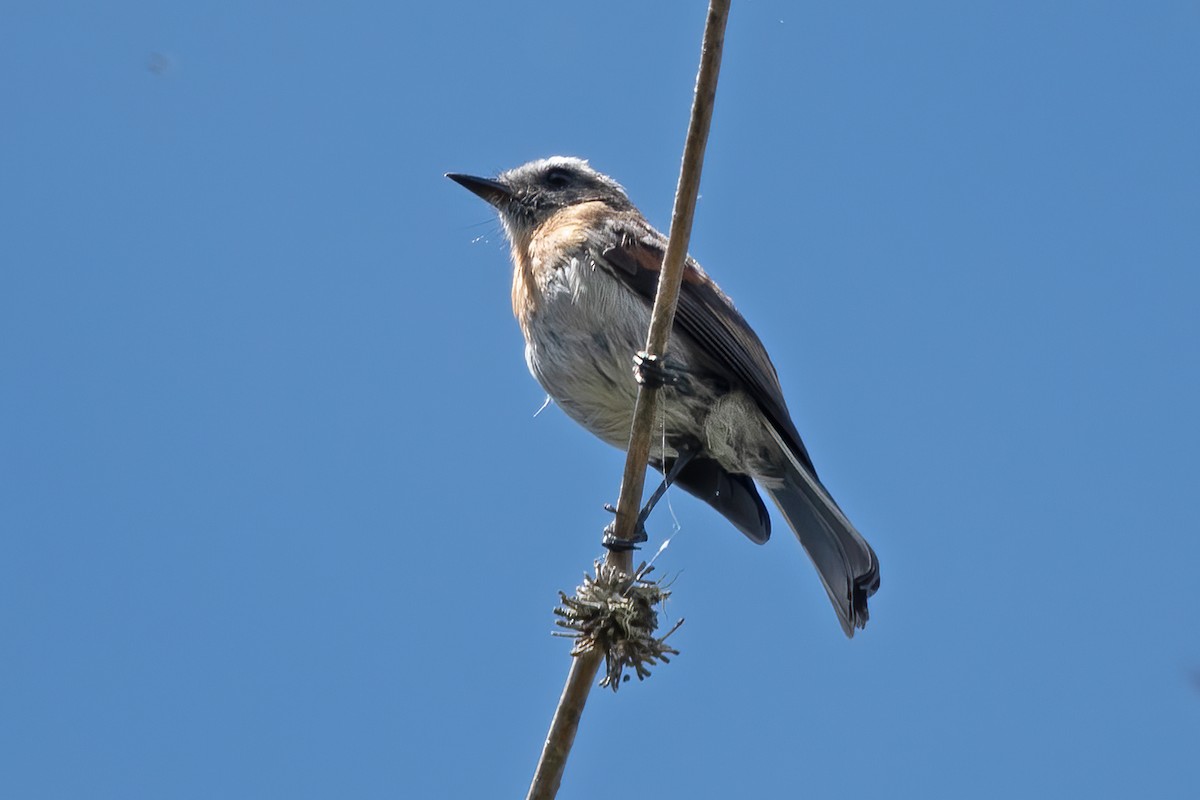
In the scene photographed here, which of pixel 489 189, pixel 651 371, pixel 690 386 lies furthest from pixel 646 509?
pixel 489 189

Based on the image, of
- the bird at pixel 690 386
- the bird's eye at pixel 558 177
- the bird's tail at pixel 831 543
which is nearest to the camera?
the bird's tail at pixel 831 543

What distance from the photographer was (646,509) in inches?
210

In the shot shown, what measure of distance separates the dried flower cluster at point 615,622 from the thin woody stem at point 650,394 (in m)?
0.05

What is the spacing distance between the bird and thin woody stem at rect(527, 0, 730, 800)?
4.20 ft

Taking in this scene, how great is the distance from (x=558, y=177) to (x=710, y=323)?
6.15ft

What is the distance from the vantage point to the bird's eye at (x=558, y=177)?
7.03 m

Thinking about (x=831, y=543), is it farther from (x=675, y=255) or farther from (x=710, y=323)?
(x=675, y=255)

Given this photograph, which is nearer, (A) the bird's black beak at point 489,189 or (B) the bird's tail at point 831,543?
(B) the bird's tail at point 831,543

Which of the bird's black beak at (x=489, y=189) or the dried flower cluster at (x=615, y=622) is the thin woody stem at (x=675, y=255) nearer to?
the dried flower cluster at (x=615, y=622)

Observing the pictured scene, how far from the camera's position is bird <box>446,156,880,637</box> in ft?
17.8

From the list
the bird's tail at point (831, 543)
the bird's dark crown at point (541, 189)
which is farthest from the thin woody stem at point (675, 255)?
the bird's dark crown at point (541, 189)

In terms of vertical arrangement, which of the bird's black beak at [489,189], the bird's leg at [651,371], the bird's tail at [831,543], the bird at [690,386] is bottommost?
the bird's leg at [651,371]

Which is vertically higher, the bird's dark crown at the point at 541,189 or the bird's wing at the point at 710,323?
the bird's dark crown at the point at 541,189

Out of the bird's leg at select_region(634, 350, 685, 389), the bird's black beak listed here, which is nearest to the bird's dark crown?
the bird's black beak
